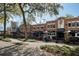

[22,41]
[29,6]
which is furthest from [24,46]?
[29,6]

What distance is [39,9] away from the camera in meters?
3.68

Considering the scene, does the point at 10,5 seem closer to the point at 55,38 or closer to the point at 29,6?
the point at 29,6

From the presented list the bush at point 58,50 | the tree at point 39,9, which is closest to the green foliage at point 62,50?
the bush at point 58,50

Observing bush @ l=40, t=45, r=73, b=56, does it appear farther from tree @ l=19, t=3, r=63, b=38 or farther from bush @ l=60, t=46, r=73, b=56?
tree @ l=19, t=3, r=63, b=38

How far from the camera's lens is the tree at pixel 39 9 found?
11.9 ft

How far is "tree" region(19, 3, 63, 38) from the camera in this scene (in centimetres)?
363

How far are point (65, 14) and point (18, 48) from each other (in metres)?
0.87

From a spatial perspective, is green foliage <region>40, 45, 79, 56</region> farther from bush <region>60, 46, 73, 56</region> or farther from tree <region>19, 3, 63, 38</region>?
tree <region>19, 3, 63, 38</region>

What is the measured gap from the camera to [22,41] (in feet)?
Result: 12.0

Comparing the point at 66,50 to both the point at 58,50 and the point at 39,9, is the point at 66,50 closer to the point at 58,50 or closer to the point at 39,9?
the point at 58,50

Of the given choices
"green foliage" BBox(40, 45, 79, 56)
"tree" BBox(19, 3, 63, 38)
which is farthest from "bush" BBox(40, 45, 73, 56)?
"tree" BBox(19, 3, 63, 38)

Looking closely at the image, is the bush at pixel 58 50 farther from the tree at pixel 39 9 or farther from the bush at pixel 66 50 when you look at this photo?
the tree at pixel 39 9

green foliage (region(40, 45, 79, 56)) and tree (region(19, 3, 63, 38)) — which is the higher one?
tree (region(19, 3, 63, 38))

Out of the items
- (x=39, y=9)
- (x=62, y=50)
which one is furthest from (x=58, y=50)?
(x=39, y=9)
